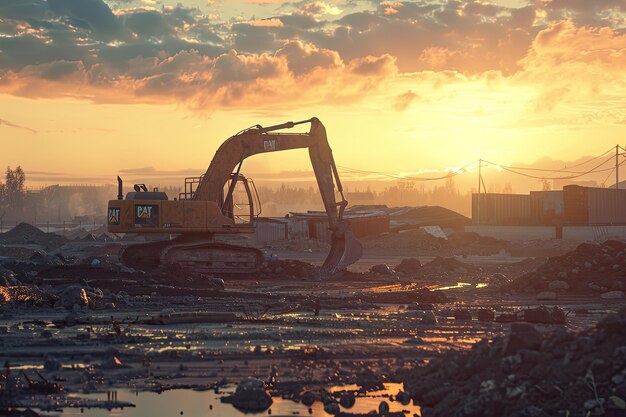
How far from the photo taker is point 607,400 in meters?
9.38

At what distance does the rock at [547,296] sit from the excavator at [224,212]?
7.31 metres

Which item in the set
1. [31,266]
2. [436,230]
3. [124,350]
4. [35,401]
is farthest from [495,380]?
[436,230]

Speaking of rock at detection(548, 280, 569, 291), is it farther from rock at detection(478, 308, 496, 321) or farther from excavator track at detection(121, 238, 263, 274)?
excavator track at detection(121, 238, 263, 274)

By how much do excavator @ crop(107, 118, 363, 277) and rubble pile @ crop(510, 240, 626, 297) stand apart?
21.1 feet

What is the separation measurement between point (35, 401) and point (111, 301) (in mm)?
11887

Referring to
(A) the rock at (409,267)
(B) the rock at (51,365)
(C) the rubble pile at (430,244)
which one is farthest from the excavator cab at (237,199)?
(C) the rubble pile at (430,244)

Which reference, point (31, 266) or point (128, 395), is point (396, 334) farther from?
point (31, 266)

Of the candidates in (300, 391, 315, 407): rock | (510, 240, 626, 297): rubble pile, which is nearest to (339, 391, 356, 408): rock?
(300, 391, 315, 407): rock

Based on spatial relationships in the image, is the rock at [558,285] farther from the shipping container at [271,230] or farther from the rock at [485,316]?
the shipping container at [271,230]

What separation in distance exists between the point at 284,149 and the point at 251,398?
21.8 meters

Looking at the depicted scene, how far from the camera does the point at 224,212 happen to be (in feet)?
105

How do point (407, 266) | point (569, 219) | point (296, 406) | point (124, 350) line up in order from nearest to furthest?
point (296, 406)
point (124, 350)
point (407, 266)
point (569, 219)

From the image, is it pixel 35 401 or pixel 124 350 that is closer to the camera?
pixel 35 401

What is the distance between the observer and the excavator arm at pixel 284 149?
104 ft
